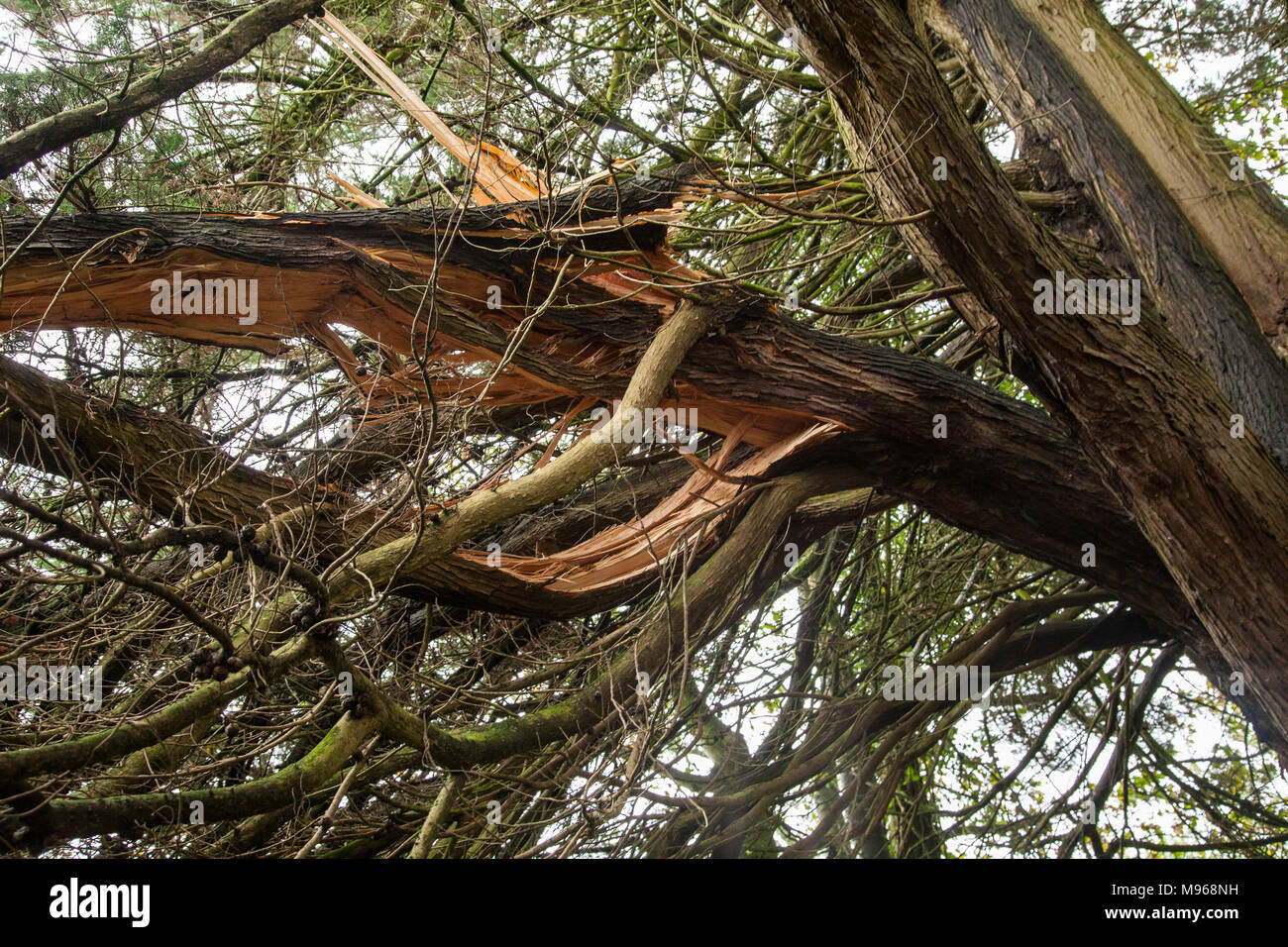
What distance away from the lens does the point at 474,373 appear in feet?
11.8

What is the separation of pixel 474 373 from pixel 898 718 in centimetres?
320

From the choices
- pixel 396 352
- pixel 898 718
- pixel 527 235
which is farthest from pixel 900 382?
pixel 898 718

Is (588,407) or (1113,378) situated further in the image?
(588,407)

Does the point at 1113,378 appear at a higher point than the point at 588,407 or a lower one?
lower

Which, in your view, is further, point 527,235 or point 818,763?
point 818,763

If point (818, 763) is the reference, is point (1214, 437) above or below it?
above

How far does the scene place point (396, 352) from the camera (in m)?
3.43

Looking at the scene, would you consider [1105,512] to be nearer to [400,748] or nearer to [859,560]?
[859,560]

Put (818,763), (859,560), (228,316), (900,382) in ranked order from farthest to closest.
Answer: (859,560) → (818,763) → (900,382) → (228,316)

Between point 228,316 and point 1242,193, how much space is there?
13.5ft

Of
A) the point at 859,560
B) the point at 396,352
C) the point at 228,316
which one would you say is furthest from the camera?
the point at 859,560

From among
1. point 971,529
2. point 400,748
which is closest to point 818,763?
point 971,529

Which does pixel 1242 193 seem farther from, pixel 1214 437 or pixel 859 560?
pixel 859 560

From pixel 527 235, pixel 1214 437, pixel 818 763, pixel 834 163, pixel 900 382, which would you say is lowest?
pixel 818 763
